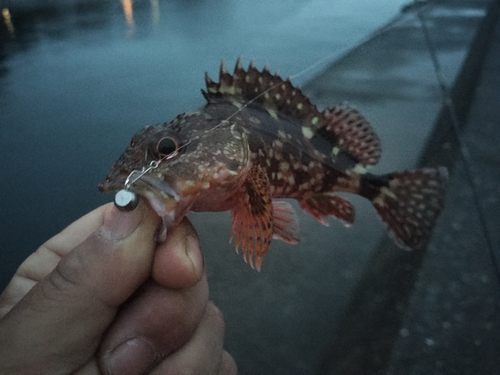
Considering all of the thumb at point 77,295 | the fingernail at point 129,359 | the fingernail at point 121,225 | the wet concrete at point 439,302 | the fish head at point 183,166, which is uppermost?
the fish head at point 183,166

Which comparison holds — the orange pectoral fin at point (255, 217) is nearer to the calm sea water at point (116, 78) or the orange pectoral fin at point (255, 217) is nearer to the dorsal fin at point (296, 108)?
the dorsal fin at point (296, 108)

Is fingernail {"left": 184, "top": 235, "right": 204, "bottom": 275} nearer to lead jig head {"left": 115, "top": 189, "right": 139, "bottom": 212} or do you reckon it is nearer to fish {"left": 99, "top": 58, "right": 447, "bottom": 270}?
fish {"left": 99, "top": 58, "right": 447, "bottom": 270}

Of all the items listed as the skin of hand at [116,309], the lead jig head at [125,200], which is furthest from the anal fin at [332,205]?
the lead jig head at [125,200]

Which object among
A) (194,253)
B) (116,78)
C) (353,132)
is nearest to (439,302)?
(353,132)

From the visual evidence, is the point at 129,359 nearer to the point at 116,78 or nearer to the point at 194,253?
the point at 194,253

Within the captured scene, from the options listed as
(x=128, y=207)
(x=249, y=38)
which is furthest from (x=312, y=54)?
(x=128, y=207)

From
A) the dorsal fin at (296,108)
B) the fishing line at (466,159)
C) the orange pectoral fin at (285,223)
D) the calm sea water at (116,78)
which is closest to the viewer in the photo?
the dorsal fin at (296,108)
